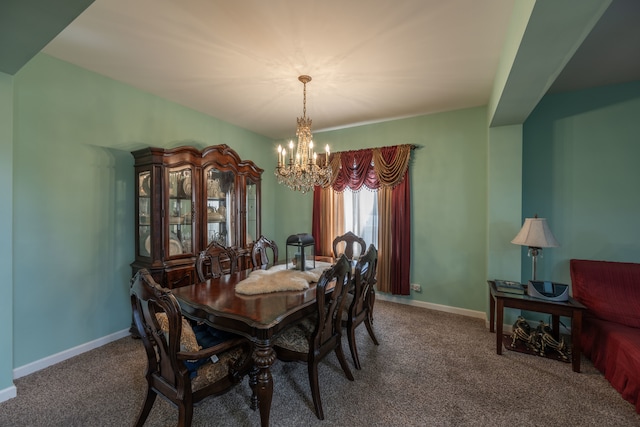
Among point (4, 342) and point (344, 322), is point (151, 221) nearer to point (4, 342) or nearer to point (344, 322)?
Result: point (4, 342)

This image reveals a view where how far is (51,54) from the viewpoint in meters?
2.38

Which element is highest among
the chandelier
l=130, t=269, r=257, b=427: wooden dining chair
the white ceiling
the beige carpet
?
the white ceiling

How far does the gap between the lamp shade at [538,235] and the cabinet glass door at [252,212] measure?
3.36 meters

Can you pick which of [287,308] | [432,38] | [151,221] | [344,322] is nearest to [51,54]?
[151,221]

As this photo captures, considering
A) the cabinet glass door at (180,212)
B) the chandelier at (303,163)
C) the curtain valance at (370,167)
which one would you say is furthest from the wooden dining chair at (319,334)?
the curtain valance at (370,167)

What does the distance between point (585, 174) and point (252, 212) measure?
4.19m

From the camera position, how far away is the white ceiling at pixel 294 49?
1.84 m

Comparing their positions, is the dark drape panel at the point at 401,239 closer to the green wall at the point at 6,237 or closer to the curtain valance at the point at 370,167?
the curtain valance at the point at 370,167

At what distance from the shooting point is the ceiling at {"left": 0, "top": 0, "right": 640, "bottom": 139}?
1.83m

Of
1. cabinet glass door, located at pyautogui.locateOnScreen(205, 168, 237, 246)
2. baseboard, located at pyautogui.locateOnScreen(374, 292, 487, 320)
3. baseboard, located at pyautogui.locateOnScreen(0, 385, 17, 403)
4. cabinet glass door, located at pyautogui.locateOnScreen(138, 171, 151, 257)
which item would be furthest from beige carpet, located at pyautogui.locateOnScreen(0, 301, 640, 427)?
cabinet glass door, located at pyautogui.locateOnScreen(205, 168, 237, 246)

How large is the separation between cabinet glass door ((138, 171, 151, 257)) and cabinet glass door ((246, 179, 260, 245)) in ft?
4.52

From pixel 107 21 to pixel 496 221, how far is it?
161 inches

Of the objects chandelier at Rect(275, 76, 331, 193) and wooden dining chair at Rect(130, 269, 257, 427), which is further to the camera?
chandelier at Rect(275, 76, 331, 193)

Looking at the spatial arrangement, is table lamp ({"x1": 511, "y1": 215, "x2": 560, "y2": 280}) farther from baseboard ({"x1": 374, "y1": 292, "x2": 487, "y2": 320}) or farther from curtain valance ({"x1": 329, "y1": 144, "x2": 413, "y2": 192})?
curtain valance ({"x1": 329, "y1": 144, "x2": 413, "y2": 192})
